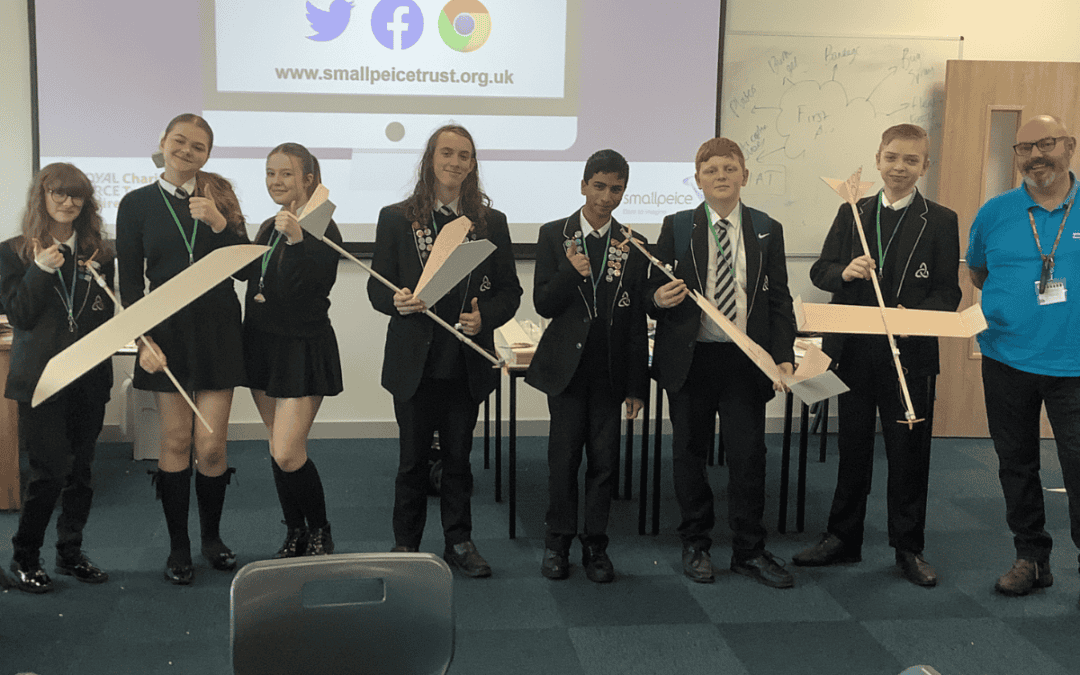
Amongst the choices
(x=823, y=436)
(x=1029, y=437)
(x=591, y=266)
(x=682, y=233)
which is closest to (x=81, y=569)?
(x=591, y=266)

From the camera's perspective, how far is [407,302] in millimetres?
2586

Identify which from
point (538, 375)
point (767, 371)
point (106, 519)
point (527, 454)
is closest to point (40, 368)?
point (106, 519)

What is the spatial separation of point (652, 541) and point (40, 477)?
216 cm

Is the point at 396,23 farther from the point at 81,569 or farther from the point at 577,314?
the point at 81,569

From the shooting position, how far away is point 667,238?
289 centimetres

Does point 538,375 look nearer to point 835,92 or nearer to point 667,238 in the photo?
point 667,238

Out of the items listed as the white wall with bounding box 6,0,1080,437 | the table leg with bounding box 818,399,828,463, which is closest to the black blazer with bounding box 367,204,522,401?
the white wall with bounding box 6,0,1080,437

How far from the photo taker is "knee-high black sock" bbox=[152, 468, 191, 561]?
9.21 feet

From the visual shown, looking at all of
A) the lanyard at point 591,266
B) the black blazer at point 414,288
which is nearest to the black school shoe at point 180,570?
the black blazer at point 414,288

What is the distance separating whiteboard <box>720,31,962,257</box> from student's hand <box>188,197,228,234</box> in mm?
3256

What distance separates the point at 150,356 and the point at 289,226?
55cm

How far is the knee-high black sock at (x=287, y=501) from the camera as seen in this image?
2.92 meters

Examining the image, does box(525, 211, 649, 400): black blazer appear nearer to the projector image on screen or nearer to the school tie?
the school tie

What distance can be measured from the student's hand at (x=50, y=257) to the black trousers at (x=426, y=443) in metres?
1.09
